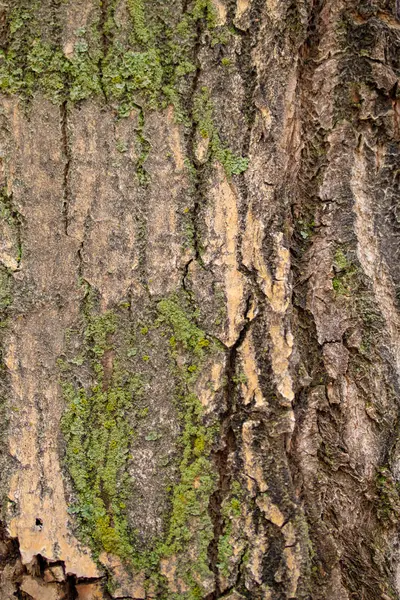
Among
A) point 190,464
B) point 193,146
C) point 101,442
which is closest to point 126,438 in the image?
point 101,442

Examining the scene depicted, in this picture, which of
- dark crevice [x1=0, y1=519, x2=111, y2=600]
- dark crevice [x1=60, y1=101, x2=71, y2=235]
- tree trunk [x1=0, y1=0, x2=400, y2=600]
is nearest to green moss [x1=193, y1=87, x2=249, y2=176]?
tree trunk [x1=0, y1=0, x2=400, y2=600]

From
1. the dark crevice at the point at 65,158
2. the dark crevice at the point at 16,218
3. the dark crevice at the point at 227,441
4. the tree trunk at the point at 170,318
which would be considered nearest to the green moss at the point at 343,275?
the tree trunk at the point at 170,318

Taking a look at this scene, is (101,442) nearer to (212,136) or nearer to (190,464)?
(190,464)

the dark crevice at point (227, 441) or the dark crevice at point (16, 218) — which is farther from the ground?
the dark crevice at point (16, 218)

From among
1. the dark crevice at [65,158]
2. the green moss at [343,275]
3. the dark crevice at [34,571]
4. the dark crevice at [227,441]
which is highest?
the dark crevice at [65,158]

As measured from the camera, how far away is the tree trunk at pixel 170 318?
1348 millimetres

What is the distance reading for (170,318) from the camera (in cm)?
138

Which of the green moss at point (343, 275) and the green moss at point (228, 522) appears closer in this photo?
the green moss at point (228, 522)

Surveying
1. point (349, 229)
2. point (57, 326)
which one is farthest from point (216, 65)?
point (57, 326)

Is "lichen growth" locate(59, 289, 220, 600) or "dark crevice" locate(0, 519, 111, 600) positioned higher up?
"lichen growth" locate(59, 289, 220, 600)

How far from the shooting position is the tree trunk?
1.35m

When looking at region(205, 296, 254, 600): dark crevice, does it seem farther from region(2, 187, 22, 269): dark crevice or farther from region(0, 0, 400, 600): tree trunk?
region(2, 187, 22, 269): dark crevice

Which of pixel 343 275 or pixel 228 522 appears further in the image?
pixel 343 275

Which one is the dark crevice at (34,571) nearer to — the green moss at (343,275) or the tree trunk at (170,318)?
the tree trunk at (170,318)
